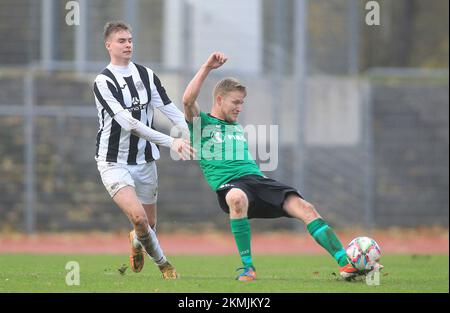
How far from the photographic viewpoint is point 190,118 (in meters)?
8.33

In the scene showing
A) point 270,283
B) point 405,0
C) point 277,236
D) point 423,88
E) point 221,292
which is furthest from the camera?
point 405,0

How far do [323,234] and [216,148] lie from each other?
3.98 ft

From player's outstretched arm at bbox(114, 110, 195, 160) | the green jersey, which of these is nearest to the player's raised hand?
the green jersey

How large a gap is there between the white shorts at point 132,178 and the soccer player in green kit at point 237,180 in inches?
25.9

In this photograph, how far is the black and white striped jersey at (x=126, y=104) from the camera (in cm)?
856

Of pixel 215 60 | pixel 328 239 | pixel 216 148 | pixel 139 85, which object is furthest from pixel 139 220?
pixel 328 239

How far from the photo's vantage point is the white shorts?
8.54 metres

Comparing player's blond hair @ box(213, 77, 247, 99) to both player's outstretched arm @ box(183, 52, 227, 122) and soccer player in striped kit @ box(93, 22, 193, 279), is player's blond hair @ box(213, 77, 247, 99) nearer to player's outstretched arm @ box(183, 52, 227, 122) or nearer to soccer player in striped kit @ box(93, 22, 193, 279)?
player's outstretched arm @ box(183, 52, 227, 122)

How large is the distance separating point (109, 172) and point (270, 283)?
69.8 inches

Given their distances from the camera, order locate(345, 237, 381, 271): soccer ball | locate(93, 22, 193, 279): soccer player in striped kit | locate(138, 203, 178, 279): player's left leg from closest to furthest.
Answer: locate(345, 237, 381, 271): soccer ball → locate(93, 22, 193, 279): soccer player in striped kit → locate(138, 203, 178, 279): player's left leg

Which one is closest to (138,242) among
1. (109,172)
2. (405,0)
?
(109,172)

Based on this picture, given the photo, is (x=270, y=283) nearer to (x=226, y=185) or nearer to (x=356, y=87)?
(x=226, y=185)

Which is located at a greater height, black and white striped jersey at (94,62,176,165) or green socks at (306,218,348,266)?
black and white striped jersey at (94,62,176,165)

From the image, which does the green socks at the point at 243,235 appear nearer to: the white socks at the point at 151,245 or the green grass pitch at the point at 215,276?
the green grass pitch at the point at 215,276
